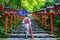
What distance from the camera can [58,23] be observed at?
786 inches

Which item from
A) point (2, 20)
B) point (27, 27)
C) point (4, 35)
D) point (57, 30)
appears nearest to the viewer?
point (27, 27)

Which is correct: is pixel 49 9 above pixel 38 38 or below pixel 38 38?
above

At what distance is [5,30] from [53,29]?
13.5ft

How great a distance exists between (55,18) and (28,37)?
5924 millimetres

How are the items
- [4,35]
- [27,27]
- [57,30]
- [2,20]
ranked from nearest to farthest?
[27,27], [4,35], [57,30], [2,20]

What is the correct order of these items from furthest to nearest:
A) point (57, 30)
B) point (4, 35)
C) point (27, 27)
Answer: point (57, 30), point (4, 35), point (27, 27)

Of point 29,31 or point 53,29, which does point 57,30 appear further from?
point 29,31

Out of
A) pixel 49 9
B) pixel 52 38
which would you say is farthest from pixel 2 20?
pixel 52 38

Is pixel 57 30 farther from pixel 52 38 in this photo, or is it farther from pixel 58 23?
pixel 52 38

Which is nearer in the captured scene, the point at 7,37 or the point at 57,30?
the point at 7,37

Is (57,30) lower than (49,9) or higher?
lower

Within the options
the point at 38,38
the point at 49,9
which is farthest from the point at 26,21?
the point at 49,9

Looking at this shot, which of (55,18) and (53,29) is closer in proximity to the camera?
(53,29)

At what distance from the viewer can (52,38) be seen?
16.3 m
